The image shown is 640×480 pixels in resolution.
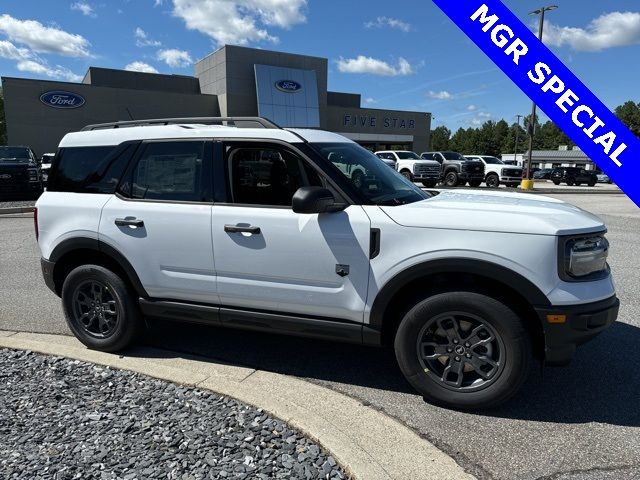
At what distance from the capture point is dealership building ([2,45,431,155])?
34.7 meters

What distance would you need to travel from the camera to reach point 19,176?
627 inches

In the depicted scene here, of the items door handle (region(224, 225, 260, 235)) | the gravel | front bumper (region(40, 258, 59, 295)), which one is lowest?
the gravel

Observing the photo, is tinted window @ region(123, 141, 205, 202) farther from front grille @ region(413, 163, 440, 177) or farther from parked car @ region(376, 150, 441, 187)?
front grille @ region(413, 163, 440, 177)

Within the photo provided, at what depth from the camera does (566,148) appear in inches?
4555

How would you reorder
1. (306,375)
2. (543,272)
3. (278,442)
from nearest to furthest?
(278,442) < (543,272) < (306,375)

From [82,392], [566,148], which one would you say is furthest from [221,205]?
[566,148]

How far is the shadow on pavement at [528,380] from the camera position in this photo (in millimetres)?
3213

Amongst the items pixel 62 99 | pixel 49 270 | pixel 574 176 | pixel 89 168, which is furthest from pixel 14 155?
pixel 574 176

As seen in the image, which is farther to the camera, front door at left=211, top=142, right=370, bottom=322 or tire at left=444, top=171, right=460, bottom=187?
tire at left=444, top=171, right=460, bottom=187

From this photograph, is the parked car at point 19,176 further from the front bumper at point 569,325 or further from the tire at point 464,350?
the front bumper at point 569,325

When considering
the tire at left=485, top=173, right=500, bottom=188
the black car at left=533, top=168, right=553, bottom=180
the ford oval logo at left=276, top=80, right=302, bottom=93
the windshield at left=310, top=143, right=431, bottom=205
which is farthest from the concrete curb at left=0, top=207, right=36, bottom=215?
the black car at left=533, top=168, right=553, bottom=180

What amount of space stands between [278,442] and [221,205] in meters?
1.75

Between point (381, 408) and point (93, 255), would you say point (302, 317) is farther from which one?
point (93, 255)

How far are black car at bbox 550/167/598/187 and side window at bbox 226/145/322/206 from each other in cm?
4160
